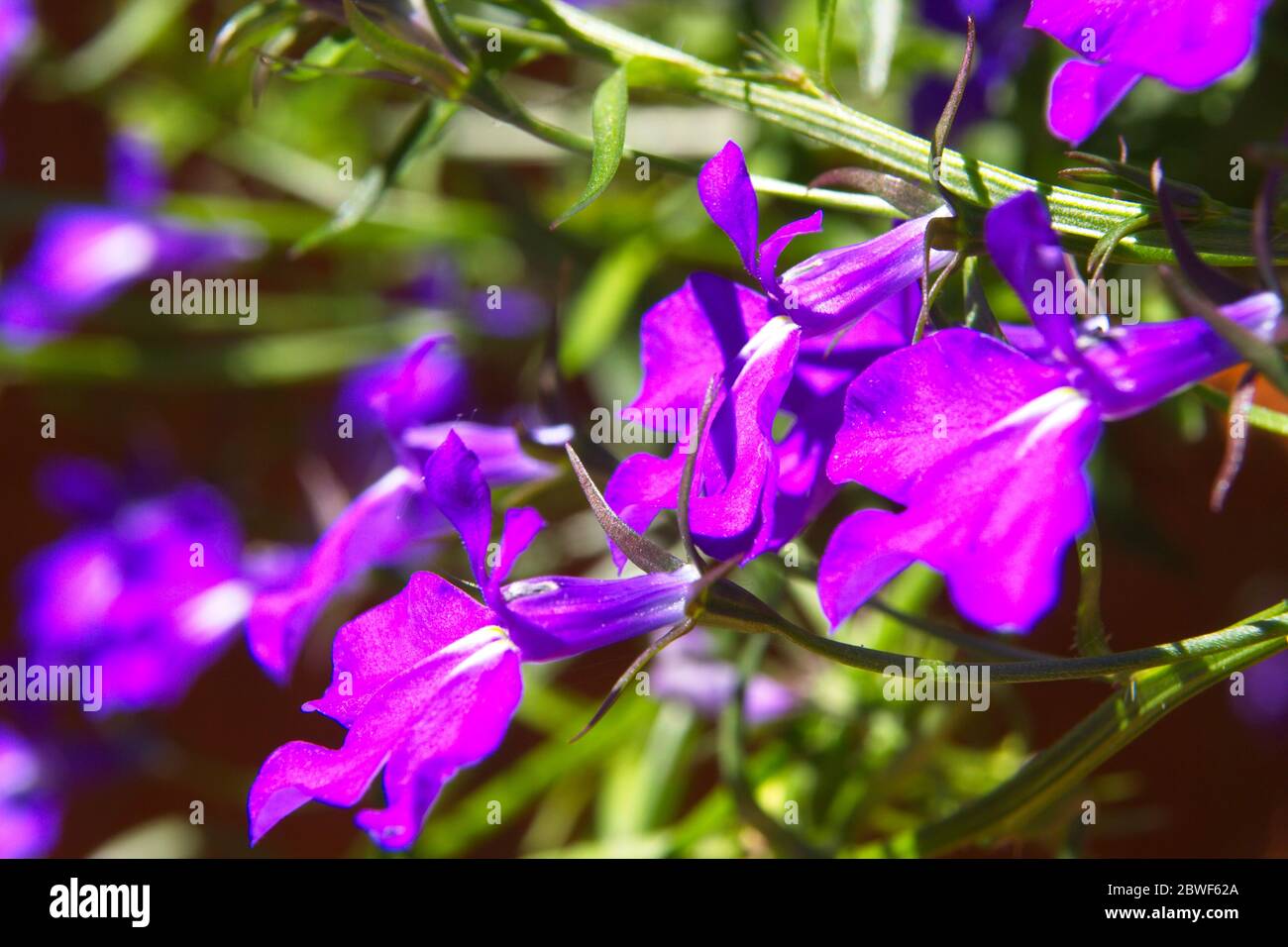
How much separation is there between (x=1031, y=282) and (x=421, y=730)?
9.0 inches

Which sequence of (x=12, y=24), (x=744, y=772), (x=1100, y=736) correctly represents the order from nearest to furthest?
(x=1100, y=736) < (x=744, y=772) < (x=12, y=24)

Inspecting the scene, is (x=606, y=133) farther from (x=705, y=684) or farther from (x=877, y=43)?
(x=705, y=684)

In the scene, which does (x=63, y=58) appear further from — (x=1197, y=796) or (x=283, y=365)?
(x=1197, y=796)

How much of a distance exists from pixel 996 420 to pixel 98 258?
1.01m

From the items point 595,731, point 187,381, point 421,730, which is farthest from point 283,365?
point 421,730

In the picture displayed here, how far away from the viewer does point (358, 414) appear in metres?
1.07

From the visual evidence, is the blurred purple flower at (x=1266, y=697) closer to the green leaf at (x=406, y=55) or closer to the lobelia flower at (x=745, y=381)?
the lobelia flower at (x=745, y=381)

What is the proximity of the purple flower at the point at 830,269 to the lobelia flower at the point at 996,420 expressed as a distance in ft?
0.21

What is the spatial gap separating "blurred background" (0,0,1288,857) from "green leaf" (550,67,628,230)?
83 millimetres

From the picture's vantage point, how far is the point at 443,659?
1.36 ft

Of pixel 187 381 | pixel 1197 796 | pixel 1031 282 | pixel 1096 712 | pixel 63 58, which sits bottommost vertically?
pixel 1197 796

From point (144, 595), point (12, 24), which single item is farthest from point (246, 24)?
point (12, 24)

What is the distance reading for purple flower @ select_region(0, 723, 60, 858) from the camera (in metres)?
1.06
